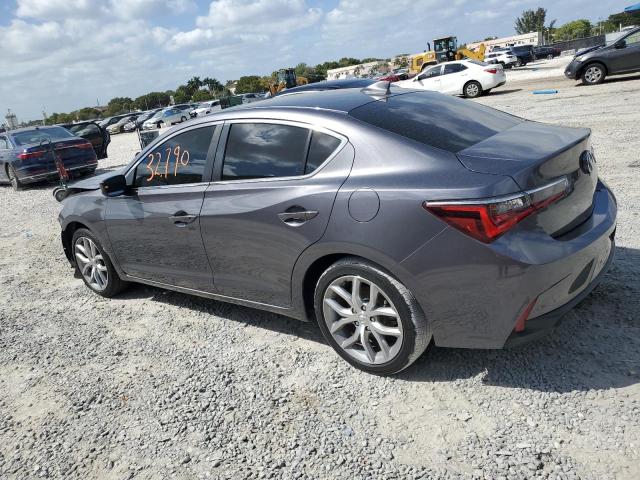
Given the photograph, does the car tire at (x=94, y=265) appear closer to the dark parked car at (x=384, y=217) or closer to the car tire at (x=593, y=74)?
the dark parked car at (x=384, y=217)

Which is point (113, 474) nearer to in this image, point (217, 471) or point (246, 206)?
point (217, 471)

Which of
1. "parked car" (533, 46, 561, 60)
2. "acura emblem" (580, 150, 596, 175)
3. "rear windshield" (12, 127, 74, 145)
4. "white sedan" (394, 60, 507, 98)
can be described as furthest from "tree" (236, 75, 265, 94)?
"acura emblem" (580, 150, 596, 175)

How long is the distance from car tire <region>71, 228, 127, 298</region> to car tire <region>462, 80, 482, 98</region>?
63.0 feet

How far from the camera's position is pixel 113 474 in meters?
2.76

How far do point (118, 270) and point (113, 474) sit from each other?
93.8 inches

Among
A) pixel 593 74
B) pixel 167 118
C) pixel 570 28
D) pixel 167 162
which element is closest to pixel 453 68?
pixel 593 74

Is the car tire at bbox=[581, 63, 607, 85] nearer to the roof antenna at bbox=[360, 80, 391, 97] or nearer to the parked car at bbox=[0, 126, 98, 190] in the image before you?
the parked car at bbox=[0, 126, 98, 190]

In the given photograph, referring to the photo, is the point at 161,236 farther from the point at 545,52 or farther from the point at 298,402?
the point at 545,52

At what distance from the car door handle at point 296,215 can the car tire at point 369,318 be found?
1.07ft

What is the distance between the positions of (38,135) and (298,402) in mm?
13674

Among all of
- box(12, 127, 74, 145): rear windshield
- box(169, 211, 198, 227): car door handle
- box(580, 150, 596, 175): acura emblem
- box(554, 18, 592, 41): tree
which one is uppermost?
box(12, 127, 74, 145): rear windshield

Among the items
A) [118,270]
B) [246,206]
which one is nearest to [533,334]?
[246,206]

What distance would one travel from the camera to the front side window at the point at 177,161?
12.7 feet

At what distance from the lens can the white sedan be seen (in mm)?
20922
